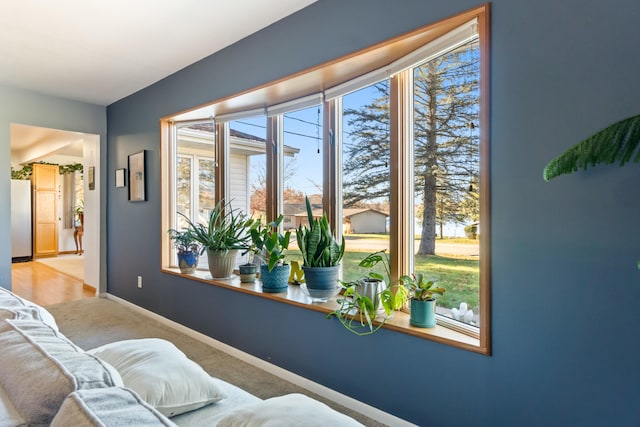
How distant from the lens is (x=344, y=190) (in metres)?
2.64

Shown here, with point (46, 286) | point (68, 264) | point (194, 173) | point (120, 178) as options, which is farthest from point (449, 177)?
point (68, 264)

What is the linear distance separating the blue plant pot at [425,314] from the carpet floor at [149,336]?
1.94 ft

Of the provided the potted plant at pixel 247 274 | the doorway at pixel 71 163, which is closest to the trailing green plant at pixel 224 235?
the potted plant at pixel 247 274

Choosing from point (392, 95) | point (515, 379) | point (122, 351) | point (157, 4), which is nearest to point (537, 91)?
point (392, 95)

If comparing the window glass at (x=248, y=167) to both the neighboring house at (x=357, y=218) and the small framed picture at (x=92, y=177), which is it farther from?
the small framed picture at (x=92, y=177)

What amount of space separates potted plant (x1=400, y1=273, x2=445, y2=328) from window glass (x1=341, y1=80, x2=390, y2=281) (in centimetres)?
42

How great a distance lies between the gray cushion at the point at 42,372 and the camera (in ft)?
2.35

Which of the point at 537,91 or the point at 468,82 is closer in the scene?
the point at 537,91

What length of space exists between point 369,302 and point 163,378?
1172mm

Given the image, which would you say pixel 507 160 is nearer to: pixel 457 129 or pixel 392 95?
pixel 457 129

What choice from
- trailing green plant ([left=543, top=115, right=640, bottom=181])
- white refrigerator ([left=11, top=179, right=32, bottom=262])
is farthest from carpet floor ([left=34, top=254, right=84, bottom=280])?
trailing green plant ([left=543, top=115, right=640, bottom=181])

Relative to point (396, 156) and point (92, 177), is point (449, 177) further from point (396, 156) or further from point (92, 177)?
point (92, 177)

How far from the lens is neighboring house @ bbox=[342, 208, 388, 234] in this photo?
2393 mm

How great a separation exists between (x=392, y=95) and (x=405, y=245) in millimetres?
895
